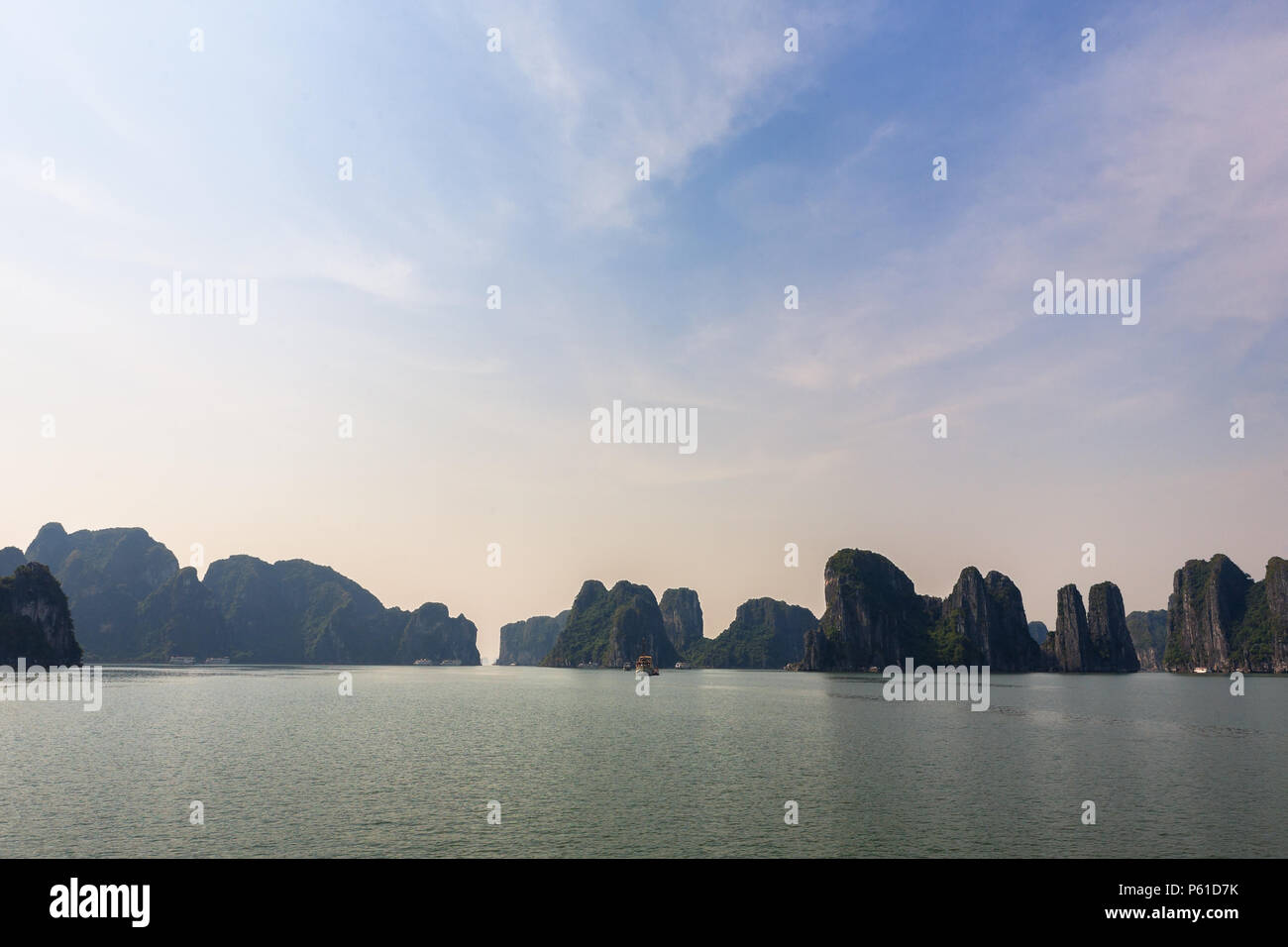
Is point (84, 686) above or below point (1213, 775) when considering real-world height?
below

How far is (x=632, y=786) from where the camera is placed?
51.7 metres

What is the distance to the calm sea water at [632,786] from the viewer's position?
1462 inches

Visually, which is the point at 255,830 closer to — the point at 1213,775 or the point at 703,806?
the point at 703,806

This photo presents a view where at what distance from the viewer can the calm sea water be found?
122ft

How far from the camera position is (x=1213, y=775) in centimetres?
5672
